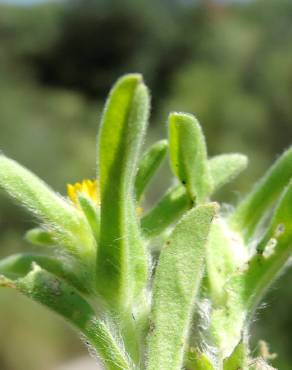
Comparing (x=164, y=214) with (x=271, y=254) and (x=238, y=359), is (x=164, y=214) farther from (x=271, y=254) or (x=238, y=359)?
(x=238, y=359)

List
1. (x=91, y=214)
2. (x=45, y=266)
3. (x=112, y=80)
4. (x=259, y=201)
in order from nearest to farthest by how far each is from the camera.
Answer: (x=91, y=214), (x=45, y=266), (x=259, y=201), (x=112, y=80)

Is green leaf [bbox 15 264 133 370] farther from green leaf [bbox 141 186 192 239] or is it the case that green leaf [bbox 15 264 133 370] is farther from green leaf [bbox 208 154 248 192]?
green leaf [bbox 208 154 248 192]


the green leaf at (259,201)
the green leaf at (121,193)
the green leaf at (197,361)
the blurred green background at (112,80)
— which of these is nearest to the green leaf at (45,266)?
the green leaf at (121,193)

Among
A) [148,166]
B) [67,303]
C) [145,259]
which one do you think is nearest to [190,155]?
[148,166]

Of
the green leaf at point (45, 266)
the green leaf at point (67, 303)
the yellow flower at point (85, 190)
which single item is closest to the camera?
the green leaf at point (67, 303)

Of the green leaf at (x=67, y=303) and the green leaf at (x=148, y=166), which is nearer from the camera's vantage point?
the green leaf at (x=67, y=303)

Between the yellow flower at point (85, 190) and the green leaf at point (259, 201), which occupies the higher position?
the yellow flower at point (85, 190)

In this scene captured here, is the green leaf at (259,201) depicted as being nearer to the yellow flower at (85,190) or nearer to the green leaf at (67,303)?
the yellow flower at (85,190)
